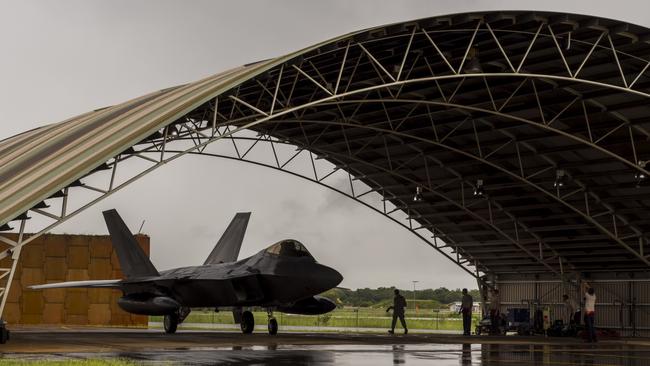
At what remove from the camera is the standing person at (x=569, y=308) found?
34506 mm

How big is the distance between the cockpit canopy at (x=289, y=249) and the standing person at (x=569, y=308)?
1394cm

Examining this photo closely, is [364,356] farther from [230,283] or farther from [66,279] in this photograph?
[66,279]

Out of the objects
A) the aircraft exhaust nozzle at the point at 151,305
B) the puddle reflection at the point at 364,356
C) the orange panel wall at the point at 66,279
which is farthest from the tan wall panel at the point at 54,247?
the puddle reflection at the point at 364,356

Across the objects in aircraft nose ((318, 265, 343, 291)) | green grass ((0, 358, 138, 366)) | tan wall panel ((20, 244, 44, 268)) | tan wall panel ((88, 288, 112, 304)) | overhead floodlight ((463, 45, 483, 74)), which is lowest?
green grass ((0, 358, 138, 366))

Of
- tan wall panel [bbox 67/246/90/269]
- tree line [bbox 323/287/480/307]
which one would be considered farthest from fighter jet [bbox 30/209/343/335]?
tree line [bbox 323/287/480/307]

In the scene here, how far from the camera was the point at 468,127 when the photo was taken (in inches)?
1281

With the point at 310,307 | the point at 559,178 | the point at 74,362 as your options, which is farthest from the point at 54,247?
the point at 74,362

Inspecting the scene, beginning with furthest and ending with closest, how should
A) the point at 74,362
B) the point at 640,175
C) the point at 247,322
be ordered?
the point at 640,175 → the point at 247,322 → the point at 74,362

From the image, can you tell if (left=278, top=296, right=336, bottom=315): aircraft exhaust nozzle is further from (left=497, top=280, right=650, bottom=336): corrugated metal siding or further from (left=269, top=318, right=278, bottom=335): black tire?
(left=497, top=280, right=650, bottom=336): corrugated metal siding

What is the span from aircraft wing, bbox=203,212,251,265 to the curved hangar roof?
3549 mm

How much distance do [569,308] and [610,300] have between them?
93.5 inches

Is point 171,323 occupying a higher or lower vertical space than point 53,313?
lower

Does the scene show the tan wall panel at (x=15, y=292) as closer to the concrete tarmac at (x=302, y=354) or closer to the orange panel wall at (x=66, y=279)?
the orange panel wall at (x=66, y=279)

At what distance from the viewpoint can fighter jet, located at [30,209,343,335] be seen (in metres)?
24.1
